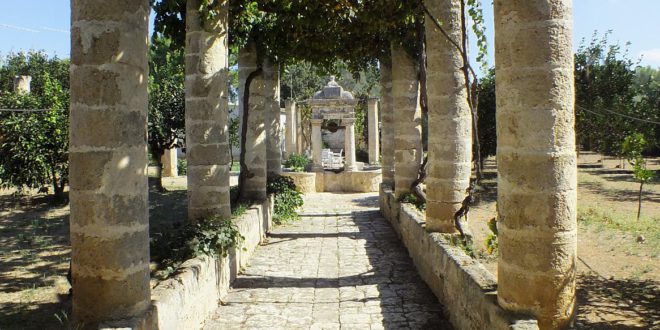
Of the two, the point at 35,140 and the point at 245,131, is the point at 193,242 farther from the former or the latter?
the point at 35,140

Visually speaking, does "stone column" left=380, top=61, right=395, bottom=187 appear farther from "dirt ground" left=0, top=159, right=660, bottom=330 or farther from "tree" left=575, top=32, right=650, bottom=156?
"tree" left=575, top=32, right=650, bottom=156

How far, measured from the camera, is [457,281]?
16.2 ft

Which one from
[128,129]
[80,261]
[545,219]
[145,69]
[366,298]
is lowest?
[366,298]

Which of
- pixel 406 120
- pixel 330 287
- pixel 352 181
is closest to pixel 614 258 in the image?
pixel 406 120

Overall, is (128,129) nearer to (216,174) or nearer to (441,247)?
(216,174)

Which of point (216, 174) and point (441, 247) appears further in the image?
point (216, 174)

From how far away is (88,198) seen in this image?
3.52 m

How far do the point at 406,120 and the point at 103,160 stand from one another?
23.7 ft

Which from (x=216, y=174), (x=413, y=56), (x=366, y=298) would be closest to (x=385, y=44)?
(x=413, y=56)

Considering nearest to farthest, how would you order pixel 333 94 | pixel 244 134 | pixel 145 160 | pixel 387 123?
pixel 145 160 < pixel 244 134 < pixel 387 123 < pixel 333 94

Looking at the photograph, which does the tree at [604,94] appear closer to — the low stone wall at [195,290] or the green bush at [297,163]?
the green bush at [297,163]

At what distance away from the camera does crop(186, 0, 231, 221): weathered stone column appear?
658cm

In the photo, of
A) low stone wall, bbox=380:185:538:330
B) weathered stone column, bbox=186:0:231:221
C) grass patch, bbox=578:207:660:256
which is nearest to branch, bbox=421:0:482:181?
low stone wall, bbox=380:185:538:330

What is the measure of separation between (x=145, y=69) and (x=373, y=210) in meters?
9.77
